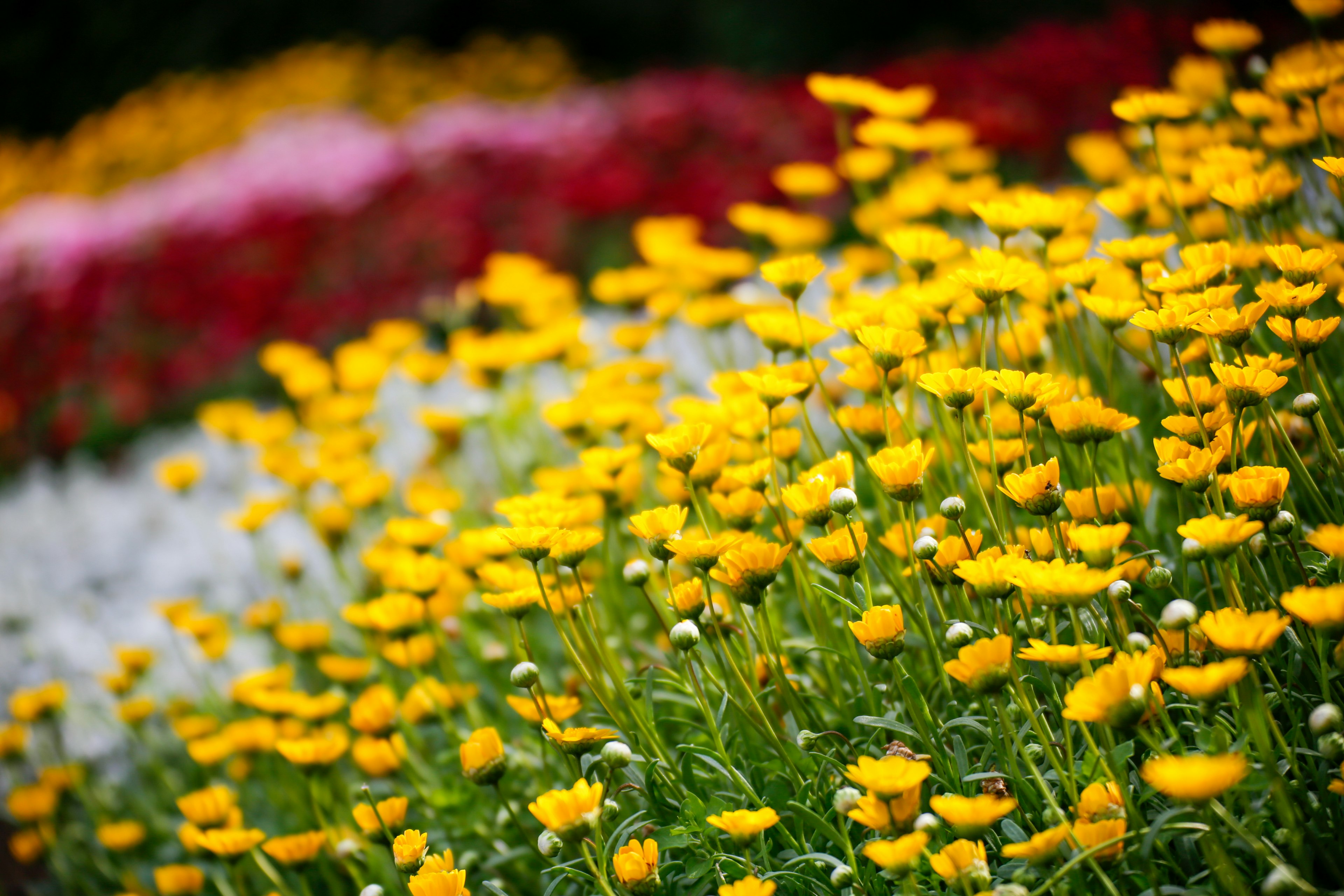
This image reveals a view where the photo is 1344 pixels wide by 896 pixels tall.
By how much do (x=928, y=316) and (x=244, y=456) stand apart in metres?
3.20

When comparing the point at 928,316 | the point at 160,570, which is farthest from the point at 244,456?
the point at 928,316

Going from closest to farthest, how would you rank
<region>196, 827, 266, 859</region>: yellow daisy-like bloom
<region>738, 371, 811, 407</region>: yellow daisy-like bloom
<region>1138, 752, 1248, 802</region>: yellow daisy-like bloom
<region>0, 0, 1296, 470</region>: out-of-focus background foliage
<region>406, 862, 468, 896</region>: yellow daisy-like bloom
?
<region>1138, 752, 1248, 802</region>: yellow daisy-like bloom, <region>406, 862, 468, 896</region>: yellow daisy-like bloom, <region>738, 371, 811, 407</region>: yellow daisy-like bloom, <region>196, 827, 266, 859</region>: yellow daisy-like bloom, <region>0, 0, 1296, 470</region>: out-of-focus background foliage

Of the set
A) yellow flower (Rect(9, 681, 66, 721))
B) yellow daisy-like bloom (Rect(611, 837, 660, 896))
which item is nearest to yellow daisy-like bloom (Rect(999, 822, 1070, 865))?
yellow daisy-like bloom (Rect(611, 837, 660, 896))

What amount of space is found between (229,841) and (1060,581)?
1.12 m

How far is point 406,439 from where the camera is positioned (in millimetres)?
3721

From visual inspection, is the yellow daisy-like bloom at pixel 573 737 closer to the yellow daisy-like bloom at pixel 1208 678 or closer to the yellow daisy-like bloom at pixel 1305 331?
the yellow daisy-like bloom at pixel 1208 678

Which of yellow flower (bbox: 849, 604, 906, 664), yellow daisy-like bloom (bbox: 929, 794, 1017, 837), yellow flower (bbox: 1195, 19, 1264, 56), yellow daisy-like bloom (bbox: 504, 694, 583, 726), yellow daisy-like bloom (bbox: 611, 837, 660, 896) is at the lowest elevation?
yellow daisy-like bloom (bbox: 504, 694, 583, 726)

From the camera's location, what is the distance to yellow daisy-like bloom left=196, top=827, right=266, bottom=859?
1.30 m

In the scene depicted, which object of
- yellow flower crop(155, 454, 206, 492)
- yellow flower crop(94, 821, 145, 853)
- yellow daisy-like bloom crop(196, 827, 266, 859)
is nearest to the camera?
yellow daisy-like bloom crop(196, 827, 266, 859)

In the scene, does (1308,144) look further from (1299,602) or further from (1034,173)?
(1034,173)

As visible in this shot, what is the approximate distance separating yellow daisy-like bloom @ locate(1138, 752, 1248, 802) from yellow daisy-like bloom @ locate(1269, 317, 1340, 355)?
0.57m

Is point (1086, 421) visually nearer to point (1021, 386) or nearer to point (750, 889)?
point (1021, 386)

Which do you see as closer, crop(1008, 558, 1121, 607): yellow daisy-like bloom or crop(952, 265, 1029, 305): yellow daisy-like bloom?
crop(1008, 558, 1121, 607): yellow daisy-like bloom

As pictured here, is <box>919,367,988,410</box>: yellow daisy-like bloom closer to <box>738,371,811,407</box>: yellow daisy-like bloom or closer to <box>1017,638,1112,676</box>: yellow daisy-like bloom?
<box>738,371,811,407</box>: yellow daisy-like bloom
